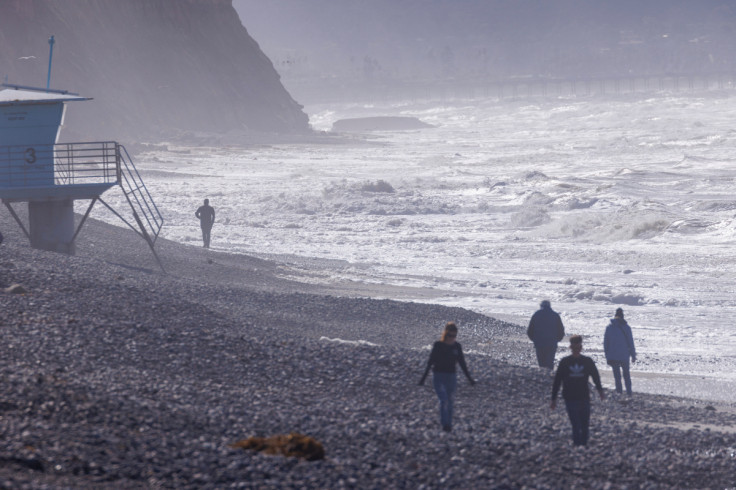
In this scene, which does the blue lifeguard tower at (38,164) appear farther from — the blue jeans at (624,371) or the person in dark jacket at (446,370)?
the person in dark jacket at (446,370)

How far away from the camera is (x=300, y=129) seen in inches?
3666

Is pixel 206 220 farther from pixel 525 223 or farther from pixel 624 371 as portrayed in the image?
pixel 624 371

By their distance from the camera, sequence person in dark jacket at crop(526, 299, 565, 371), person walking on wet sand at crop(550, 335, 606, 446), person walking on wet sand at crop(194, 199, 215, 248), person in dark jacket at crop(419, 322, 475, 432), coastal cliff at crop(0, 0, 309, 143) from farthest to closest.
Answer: coastal cliff at crop(0, 0, 309, 143) < person walking on wet sand at crop(194, 199, 215, 248) < person in dark jacket at crop(526, 299, 565, 371) < person walking on wet sand at crop(550, 335, 606, 446) < person in dark jacket at crop(419, 322, 475, 432)

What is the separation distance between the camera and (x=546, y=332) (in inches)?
413

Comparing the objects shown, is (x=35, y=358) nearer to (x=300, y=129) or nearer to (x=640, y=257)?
(x=640, y=257)

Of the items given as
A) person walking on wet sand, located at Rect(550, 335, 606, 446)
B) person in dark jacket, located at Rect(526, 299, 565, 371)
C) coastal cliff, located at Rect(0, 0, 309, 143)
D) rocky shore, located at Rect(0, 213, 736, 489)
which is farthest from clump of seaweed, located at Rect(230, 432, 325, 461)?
coastal cliff, located at Rect(0, 0, 309, 143)

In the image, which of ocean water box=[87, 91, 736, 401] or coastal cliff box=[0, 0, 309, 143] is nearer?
ocean water box=[87, 91, 736, 401]

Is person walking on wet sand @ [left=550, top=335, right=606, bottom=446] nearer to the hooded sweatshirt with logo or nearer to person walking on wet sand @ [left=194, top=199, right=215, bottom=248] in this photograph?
the hooded sweatshirt with logo

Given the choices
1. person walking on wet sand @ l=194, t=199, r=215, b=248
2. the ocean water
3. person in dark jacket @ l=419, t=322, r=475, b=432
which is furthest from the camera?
person walking on wet sand @ l=194, t=199, r=215, b=248

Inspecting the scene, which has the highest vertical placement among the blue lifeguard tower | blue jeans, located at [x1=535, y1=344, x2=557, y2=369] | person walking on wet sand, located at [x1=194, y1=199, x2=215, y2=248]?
the blue lifeguard tower

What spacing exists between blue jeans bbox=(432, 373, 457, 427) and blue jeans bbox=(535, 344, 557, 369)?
3.40m

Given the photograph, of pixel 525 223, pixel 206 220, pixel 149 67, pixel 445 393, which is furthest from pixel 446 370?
pixel 149 67

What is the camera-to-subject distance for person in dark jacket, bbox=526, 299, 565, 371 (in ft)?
34.2

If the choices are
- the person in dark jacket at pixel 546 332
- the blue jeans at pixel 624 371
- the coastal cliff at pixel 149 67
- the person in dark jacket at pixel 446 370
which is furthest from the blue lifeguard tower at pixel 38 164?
the coastal cliff at pixel 149 67
